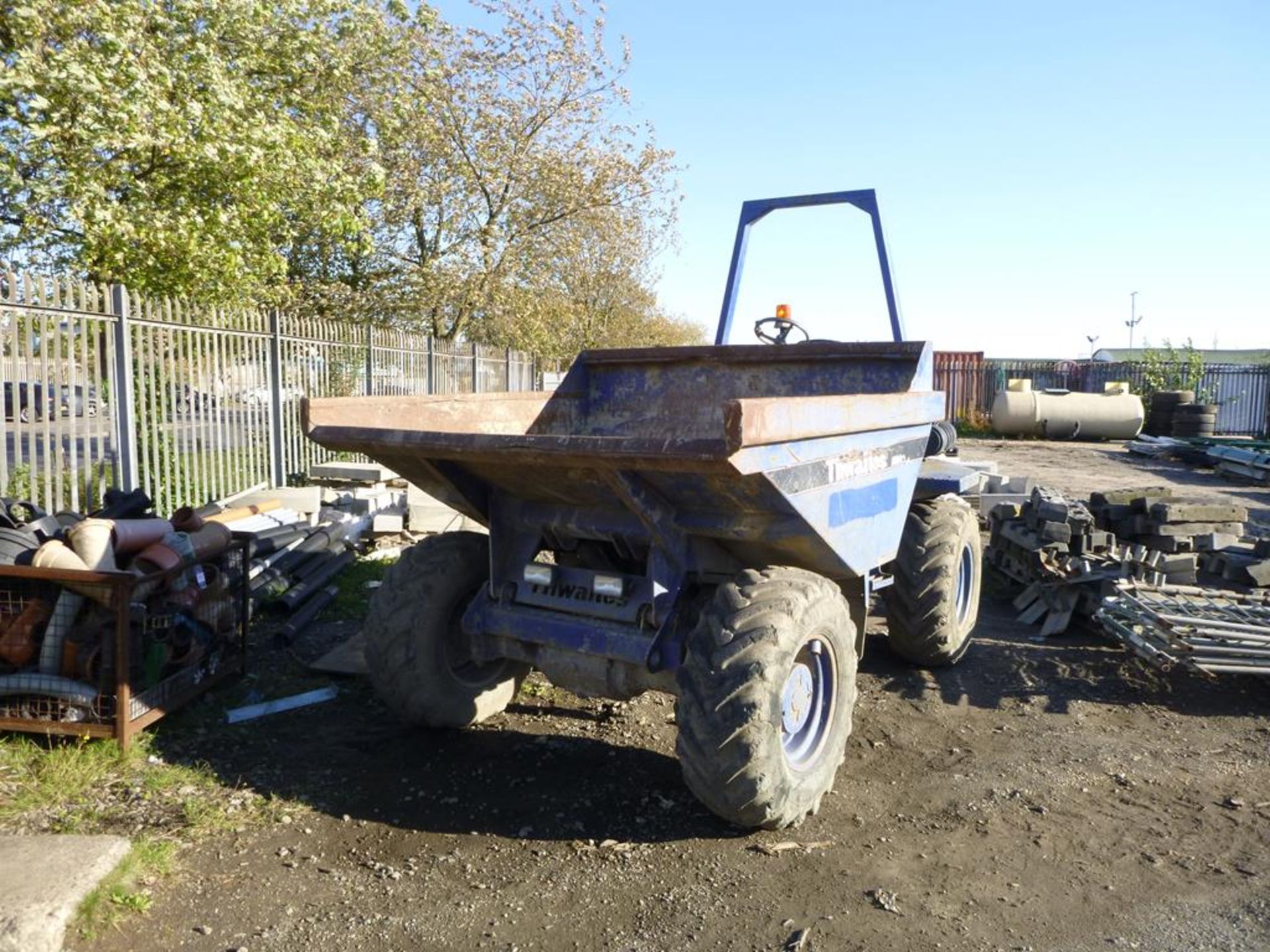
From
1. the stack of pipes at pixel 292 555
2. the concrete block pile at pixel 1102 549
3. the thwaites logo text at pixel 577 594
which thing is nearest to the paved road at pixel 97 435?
the stack of pipes at pixel 292 555

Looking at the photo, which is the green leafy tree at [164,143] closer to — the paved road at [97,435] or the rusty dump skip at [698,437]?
the paved road at [97,435]

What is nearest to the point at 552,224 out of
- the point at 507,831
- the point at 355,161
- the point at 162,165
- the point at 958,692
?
the point at 355,161

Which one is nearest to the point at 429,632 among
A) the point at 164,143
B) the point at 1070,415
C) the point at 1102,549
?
the point at 1102,549

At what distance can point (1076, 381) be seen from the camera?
26.0 meters

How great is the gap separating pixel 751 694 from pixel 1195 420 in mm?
21854

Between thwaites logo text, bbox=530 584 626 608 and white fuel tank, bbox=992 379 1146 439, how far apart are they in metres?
20.8

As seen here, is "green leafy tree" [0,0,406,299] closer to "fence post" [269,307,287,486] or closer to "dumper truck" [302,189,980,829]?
"fence post" [269,307,287,486]

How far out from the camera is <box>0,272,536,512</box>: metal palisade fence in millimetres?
6309

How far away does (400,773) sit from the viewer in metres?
4.07

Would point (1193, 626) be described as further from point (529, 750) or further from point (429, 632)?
point (429, 632)

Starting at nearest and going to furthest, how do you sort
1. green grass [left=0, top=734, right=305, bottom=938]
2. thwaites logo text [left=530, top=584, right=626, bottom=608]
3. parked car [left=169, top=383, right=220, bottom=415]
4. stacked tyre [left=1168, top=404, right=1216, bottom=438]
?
green grass [left=0, top=734, right=305, bottom=938], thwaites logo text [left=530, top=584, right=626, bottom=608], parked car [left=169, top=383, right=220, bottom=415], stacked tyre [left=1168, top=404, right=1216, bottom=438]

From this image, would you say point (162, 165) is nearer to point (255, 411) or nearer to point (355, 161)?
point (255, 411)

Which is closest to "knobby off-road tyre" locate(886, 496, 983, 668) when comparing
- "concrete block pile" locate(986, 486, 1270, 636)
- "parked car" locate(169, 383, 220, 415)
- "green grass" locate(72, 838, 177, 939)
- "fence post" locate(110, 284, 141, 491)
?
"concrete block pile" locate(986, 486, 1270, 636)

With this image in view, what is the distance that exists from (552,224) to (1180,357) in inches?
654
